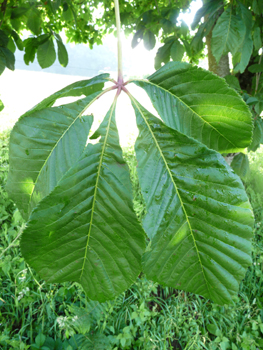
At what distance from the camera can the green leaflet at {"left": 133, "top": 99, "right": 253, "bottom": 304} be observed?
16.3 inches

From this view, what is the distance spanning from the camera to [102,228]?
0.43 m

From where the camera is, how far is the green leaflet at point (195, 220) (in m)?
0.41

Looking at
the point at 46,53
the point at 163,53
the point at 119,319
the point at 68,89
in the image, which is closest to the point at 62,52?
the point at 46,53

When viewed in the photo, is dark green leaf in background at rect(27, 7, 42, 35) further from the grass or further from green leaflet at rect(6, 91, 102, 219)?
the grass

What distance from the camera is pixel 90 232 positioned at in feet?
1.42

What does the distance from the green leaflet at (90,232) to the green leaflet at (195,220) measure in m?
0.03

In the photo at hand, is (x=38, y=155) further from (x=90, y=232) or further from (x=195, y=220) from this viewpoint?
(x=195, y=220)

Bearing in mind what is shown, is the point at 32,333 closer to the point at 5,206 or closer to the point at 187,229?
the point at 5,206

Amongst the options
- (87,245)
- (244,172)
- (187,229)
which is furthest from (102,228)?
(244,172)

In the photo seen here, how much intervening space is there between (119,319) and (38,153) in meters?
1.66

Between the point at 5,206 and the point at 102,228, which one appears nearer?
the point at 102,228

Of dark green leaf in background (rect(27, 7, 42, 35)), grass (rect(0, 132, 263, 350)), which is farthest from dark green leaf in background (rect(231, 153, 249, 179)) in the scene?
dark green leaf in background (rect(27, 7, 42, 35))

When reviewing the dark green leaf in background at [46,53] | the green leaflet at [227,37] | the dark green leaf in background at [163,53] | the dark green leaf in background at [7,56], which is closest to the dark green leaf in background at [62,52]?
the dark green leaf in background at [46,53]

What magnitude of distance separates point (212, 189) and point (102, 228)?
0.20 m
